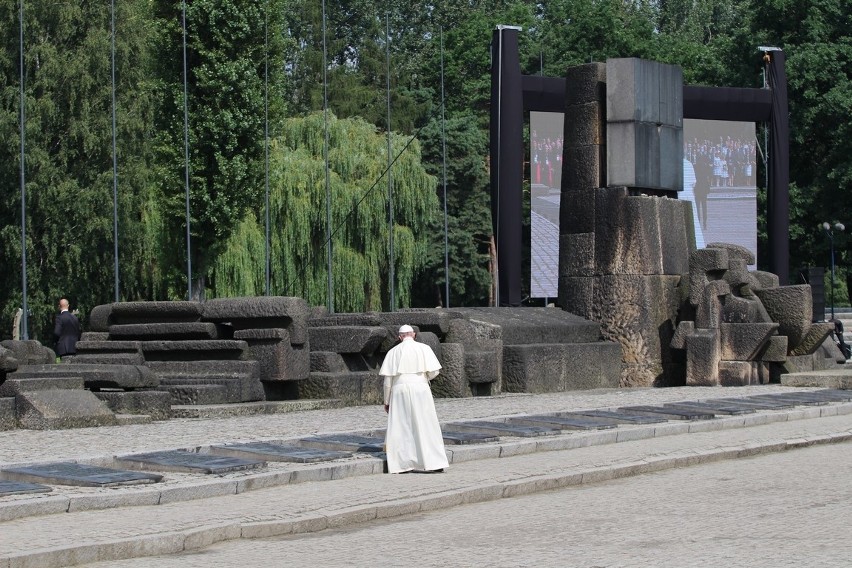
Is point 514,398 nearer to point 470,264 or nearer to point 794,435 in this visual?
point 794,435

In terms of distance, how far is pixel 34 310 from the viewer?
4209 cm

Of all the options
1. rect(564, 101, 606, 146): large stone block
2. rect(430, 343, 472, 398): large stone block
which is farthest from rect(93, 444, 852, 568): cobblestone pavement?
rect(564, 101, 606, 146): large stone block

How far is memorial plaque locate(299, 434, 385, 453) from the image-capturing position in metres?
13.5

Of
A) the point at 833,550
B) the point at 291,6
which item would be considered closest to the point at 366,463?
the point at 833,550

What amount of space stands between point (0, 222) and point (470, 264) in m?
20.4

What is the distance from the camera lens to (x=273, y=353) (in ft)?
62.7

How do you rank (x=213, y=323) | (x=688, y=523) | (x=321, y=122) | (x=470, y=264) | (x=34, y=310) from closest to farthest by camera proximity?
(x=688, y=523) → (x=213, y=323) → (x=34, y=310) → (x=321, y=122) → (x=470, y=264)

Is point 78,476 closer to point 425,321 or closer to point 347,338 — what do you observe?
point 347,338

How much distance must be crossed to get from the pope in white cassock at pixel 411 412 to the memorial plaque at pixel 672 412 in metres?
5.09

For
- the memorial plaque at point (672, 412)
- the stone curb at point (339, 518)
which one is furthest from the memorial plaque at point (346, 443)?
the memorial plaque at point (672, 412)

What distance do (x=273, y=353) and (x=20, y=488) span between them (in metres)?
9.04

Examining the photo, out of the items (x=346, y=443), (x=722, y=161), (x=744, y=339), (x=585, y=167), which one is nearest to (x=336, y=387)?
(x=346, y=443)

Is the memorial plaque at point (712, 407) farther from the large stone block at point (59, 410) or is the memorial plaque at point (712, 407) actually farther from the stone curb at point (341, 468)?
the large stone block at point (59, 410)

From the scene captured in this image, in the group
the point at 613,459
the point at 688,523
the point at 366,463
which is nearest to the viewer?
the point at 688,523
